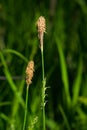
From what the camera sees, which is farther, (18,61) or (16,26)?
(16,26)

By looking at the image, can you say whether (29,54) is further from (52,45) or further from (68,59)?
(68,59)

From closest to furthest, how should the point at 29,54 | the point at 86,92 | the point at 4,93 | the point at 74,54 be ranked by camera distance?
the point at 4,93 → the point at 86,92 → the point at 29,54 → the point at 74,54

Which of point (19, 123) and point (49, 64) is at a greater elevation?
point (49, 64)

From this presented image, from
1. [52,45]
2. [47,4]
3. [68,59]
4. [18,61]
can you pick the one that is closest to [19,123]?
[18,61]

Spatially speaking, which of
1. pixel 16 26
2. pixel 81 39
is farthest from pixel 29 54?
pixel 16 26

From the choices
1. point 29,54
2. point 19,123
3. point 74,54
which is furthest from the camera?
point 74,54

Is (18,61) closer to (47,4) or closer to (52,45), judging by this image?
(52,45)

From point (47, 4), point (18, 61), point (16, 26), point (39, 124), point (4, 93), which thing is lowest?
point (39, 124)
